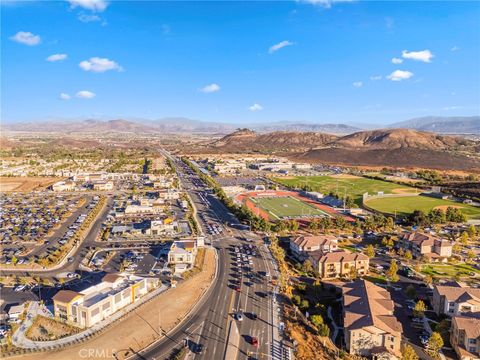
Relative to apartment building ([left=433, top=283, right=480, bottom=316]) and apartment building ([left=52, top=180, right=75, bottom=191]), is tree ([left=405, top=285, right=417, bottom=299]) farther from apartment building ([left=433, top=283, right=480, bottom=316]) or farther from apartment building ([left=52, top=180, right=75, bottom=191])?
apartment building ([left=52, top=180, right=75, bottom=191])

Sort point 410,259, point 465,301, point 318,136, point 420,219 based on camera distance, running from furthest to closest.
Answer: point 318,136
point 420,219
point 410,259
point 465,301

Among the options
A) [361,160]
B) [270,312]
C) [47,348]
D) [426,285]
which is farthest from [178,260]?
[361,160]

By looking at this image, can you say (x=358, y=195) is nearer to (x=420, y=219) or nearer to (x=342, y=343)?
(x=420, y=219)

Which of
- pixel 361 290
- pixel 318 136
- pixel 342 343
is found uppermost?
pixel 318 136

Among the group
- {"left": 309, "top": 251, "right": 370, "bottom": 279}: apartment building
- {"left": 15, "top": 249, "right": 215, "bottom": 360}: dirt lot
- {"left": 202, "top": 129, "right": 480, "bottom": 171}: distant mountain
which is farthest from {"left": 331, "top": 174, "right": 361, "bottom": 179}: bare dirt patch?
{"left": 15, "top": 249, "right": 215, "bottom": 360}: dirt lot

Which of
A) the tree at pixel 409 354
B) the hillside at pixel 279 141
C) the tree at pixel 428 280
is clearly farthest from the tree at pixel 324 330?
the hillside at pixel 279 141

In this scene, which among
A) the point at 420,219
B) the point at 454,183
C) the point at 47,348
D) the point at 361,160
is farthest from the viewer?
the point at 361,160

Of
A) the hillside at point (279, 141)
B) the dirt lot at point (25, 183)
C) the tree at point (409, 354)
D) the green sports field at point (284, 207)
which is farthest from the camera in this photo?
the hillside at point (279, 141)

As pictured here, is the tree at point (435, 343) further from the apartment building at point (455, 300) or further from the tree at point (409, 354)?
the apartment building at point (455, 300)
